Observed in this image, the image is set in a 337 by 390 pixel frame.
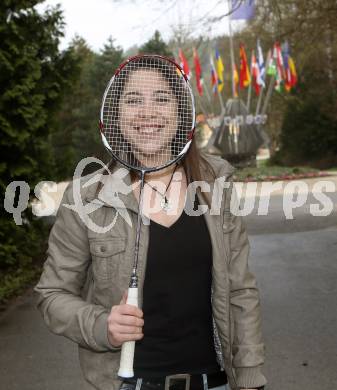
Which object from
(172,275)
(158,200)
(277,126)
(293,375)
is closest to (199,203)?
(158,200)

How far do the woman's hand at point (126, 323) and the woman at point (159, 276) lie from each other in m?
0.12

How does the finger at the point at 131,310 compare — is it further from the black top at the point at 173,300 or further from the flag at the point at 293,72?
the flag at the point at 293,72

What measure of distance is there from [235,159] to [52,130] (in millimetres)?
20549

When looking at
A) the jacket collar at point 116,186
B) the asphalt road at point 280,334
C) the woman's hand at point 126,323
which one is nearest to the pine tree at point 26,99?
the asphalt road at point 280,334

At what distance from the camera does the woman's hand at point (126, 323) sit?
5.57ft

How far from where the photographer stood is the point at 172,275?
1970mm

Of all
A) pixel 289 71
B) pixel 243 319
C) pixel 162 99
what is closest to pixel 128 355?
pixel 243 319

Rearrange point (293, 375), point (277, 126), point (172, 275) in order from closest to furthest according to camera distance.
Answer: point (172, 275) < point (293, 375) < point (277, 126)

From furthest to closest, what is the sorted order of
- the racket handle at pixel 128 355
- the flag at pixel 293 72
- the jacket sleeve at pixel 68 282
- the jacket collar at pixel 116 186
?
the flag at pixel 293 72 < the jacket collar at pixel 116 186 < the jacket sleeve at pixel 68 282 < the racket handle at pixel 128 355

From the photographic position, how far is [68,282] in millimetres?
1955

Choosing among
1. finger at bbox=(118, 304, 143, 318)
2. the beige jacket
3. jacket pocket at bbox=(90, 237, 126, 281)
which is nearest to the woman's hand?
finger at bbox=(118, 304, 143, 318)

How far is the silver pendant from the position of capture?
2051 millimetres

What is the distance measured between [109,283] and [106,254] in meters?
0.10

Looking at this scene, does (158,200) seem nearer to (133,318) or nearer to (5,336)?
(133,318)
